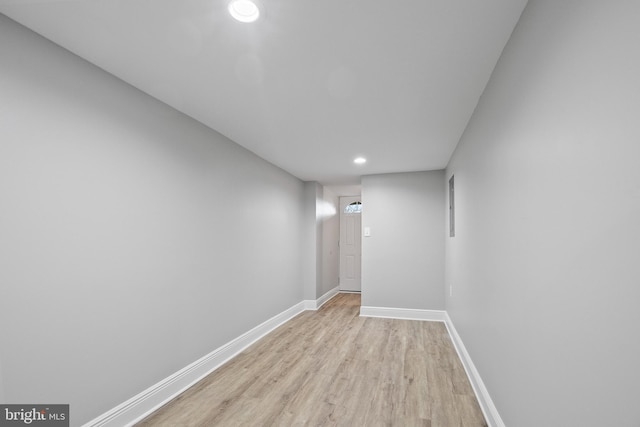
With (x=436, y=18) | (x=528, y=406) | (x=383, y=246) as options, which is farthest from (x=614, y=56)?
(x=383, y=246)

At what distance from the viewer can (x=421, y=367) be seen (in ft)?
9.59

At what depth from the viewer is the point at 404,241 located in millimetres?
4777

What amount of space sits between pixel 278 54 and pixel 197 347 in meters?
2.37

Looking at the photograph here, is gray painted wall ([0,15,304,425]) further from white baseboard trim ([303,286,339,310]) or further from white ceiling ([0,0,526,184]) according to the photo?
white baseboard trim ([303,286,339,310])

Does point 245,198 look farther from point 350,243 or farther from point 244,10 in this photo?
point 350,243

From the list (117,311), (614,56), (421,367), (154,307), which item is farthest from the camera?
(421,367)

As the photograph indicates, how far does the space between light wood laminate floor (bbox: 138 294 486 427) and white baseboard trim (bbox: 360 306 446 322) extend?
71 cm

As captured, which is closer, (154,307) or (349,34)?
(349,34)

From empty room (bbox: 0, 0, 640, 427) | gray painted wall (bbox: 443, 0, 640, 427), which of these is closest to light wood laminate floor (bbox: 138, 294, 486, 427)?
empty room (bbox: 0, 0, 640, 427)

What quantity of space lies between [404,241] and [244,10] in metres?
3.98

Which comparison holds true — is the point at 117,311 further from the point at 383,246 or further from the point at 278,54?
the point at 383,246

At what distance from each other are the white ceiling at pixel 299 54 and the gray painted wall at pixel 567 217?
293 mm

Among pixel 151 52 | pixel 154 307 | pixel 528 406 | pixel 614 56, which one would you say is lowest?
pixel 528 406

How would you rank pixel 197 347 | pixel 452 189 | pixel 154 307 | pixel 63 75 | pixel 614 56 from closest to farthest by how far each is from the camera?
pixel 614 56, pixel 63 75, pixel 154 307, pixel 197 347, pixel 452 189
